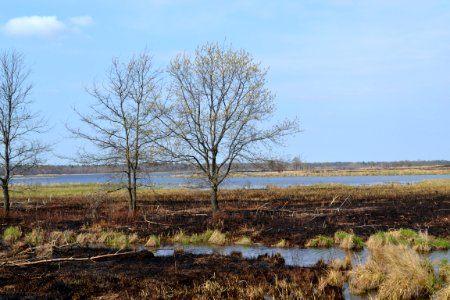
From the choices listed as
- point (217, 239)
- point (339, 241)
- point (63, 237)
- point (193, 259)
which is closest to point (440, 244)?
point (339, 241)

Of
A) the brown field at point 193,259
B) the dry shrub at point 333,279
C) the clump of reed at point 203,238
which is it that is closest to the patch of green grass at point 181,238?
the clump of reed at point 203,238

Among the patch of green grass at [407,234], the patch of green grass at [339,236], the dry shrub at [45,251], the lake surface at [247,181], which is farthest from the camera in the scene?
the lake surface at [247,181]

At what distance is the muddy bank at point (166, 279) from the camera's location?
35.6 feet

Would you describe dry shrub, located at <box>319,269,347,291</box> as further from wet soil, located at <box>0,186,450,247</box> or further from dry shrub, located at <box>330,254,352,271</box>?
wet soil, located at <box>0,186,450,247</box>

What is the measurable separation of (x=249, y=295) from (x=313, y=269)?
2.91 m

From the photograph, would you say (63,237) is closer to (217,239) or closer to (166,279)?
(217,239)

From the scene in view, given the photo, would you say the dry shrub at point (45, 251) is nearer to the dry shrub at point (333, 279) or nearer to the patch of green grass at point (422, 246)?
the dry shrub at point (333, 279)

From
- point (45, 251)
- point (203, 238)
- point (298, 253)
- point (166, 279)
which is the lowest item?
point (298, 253)

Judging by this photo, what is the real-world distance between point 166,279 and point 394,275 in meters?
5.28

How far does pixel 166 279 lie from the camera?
1202cm

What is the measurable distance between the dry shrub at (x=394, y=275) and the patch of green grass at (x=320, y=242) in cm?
626

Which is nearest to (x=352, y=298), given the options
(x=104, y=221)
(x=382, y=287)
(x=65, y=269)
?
(x=382, y=287)

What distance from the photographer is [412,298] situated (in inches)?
408

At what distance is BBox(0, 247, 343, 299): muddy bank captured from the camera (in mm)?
10859
